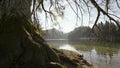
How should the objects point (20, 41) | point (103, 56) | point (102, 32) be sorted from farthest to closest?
point (103, 56) < point (102, 32) < point (20, 41)

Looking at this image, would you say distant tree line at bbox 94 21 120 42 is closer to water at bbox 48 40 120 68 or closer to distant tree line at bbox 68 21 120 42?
distant tree line at bbox 68 21 120 42

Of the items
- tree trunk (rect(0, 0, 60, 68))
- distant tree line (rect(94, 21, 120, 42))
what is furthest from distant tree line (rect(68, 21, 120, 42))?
tree trunk (rect(0, 0, 60, 68))

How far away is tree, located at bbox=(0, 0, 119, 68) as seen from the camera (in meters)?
6.85

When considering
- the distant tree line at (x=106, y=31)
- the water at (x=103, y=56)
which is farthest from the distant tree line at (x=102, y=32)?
the water at (x=103, y=56)

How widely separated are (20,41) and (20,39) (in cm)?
7

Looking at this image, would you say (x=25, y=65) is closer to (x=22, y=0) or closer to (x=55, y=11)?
(x=22, y=0)

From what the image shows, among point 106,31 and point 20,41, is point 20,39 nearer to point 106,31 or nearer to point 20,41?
point 20,41

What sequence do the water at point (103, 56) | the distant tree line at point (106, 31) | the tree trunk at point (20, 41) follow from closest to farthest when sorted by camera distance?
the tree trunk at point (20, 41), the distant tree line at point (106, 31), the water at point (103, 56)

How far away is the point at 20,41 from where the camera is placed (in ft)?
23.7

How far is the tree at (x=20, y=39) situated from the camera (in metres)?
6.85

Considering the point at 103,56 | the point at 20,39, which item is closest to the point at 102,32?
the point at 20,39

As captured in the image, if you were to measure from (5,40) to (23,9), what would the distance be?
144 cm

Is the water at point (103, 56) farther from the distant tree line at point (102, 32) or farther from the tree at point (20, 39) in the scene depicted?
the tree at point (20, 39)

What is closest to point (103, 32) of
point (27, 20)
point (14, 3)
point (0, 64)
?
point (27, 20)
